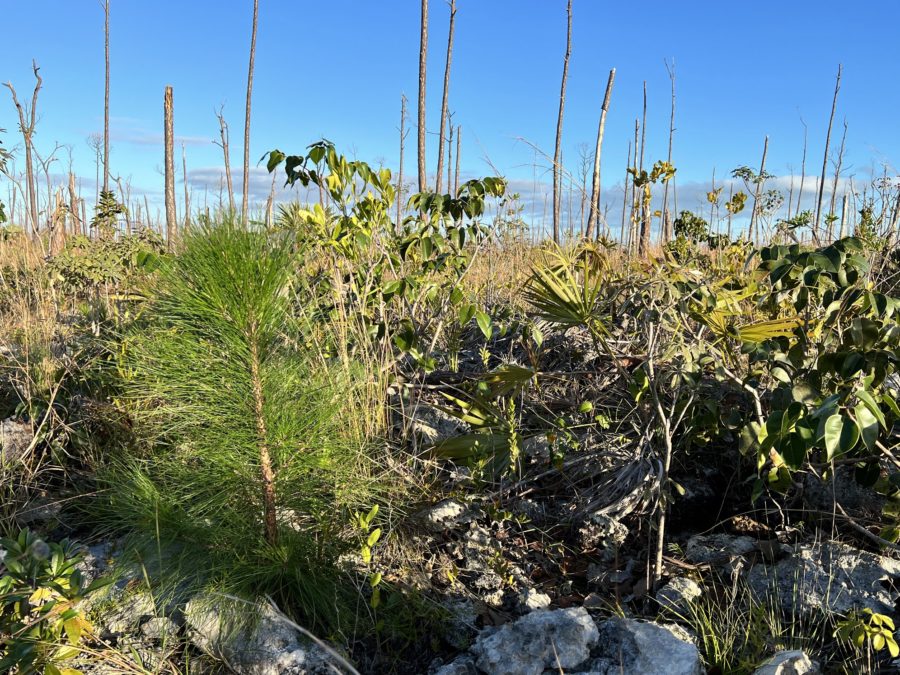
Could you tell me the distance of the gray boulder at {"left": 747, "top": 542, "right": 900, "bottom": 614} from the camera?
201cm

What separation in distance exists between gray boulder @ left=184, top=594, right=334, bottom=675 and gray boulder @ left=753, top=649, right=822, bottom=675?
1175mm

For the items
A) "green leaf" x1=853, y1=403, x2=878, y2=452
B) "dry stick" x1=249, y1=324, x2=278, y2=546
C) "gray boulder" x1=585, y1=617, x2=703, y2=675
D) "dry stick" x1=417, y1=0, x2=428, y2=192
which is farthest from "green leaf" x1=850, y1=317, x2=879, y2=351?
"dry stick" x1=417, y1=0, x2=428, y2=192

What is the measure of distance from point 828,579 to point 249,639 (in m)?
1.82

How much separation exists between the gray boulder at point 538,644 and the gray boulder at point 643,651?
0.06 m

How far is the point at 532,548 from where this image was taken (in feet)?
8.11

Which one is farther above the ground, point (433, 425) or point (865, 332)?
point (865, 332)

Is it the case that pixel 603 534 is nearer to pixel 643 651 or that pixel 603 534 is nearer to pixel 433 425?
pixel 643 651

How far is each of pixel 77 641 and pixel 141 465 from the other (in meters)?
0.84

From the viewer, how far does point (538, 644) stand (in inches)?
69.5

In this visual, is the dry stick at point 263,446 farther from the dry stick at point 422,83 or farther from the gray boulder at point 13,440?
the dry stick at point 422,83

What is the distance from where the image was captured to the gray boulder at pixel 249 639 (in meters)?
1.85

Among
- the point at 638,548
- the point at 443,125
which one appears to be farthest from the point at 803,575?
the point at 443,125

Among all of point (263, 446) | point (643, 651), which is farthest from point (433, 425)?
point (643, 651)

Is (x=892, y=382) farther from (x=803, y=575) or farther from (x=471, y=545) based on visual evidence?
(x=471, y=545)
